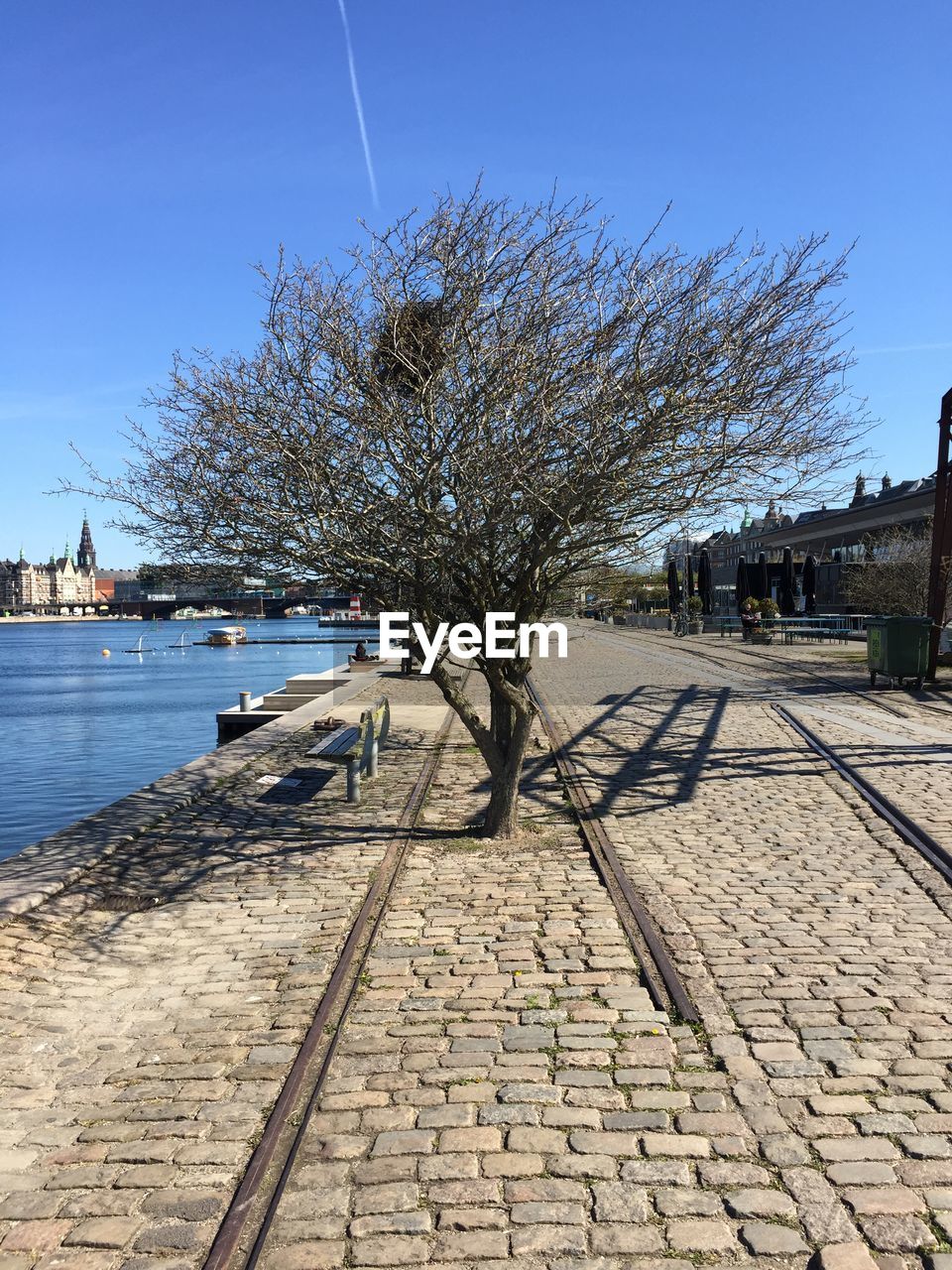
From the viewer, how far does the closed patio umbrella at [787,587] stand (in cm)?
5240

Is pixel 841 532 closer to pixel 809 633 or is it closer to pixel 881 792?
pixel 809 633

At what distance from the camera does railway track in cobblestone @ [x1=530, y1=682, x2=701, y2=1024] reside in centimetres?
555

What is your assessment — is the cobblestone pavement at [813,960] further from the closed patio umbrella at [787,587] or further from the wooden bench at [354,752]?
the closed patio umbrella at [787,587]

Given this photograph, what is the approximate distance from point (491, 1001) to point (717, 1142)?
70.4 inches

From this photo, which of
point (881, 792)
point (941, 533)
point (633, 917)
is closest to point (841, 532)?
point (941, 533)

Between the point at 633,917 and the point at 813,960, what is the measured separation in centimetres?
130

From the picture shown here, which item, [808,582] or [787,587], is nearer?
[808,582]

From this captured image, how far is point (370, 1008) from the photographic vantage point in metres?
5.58

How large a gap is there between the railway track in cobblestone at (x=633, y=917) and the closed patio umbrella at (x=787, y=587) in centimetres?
4309

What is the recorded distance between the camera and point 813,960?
241 inches

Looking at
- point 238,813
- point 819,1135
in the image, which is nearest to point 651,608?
point 238,813

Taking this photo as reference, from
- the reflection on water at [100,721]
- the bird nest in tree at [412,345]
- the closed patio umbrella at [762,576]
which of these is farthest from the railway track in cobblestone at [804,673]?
the reflection on water at [100,721]

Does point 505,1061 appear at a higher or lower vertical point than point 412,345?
lower

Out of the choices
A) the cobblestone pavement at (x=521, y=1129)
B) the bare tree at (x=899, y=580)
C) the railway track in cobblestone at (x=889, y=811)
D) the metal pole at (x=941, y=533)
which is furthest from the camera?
the bare tree at (x=899, y=580)
